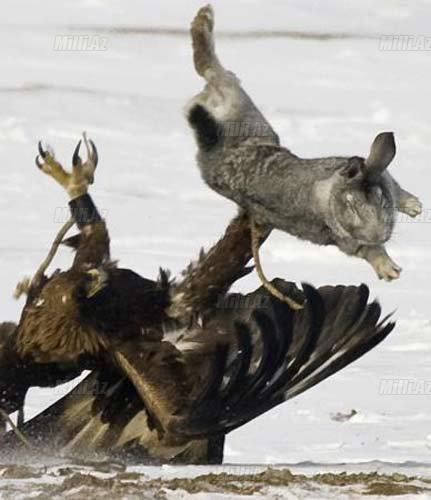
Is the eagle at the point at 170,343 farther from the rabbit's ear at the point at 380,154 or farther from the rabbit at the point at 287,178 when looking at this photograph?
the rabbit's ear at the point at 380,154

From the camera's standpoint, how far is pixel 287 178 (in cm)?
725

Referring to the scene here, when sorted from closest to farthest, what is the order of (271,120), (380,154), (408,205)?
(380,154)
(408,205)
(271,120)

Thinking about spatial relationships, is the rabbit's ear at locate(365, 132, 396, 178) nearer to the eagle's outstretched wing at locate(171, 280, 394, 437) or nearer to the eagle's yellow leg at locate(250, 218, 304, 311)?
the eagle's yellow leg at locate(250, 218, 304, 311)

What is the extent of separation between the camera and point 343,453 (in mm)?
8797

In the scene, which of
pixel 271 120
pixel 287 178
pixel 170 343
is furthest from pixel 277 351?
pixel 271 120

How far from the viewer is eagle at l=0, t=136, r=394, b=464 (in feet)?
25.2

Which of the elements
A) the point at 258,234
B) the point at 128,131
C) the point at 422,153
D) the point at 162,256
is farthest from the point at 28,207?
the point at 258,234

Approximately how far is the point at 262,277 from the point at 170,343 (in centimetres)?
43

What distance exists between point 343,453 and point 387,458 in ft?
0.71

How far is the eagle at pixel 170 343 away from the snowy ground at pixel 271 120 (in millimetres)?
865

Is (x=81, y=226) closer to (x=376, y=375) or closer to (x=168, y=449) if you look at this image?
(x=168, y=449)

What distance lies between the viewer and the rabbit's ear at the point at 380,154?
6.88 m

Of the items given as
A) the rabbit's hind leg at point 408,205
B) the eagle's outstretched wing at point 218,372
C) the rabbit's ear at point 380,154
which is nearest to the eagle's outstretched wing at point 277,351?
the eagle's outstretched wing at point 218,372

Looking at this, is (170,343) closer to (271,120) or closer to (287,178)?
(287,178)
